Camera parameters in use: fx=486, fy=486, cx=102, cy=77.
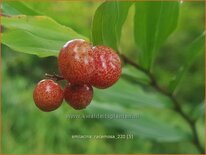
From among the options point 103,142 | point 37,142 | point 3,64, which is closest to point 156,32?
point 37,142

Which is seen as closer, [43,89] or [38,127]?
[43,89]

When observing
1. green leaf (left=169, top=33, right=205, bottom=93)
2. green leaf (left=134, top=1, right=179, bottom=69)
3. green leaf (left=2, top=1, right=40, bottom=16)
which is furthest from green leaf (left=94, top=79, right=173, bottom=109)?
green leaf (left=2, top=1, right=40, bottom=16)

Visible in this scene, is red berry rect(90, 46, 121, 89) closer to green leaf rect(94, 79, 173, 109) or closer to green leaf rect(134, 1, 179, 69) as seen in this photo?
green leaf rect(134, 1, 179, 69)

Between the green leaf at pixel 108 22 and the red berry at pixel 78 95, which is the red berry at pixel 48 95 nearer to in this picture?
the red berry at pixel 78 95

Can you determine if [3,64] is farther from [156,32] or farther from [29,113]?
[156,32]

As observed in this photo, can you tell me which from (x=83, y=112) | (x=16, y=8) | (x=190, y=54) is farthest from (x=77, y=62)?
(x=83, y=112)

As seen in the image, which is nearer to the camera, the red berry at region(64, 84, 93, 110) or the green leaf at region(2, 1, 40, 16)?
the red berry at region(64, 84, 93, 110)
